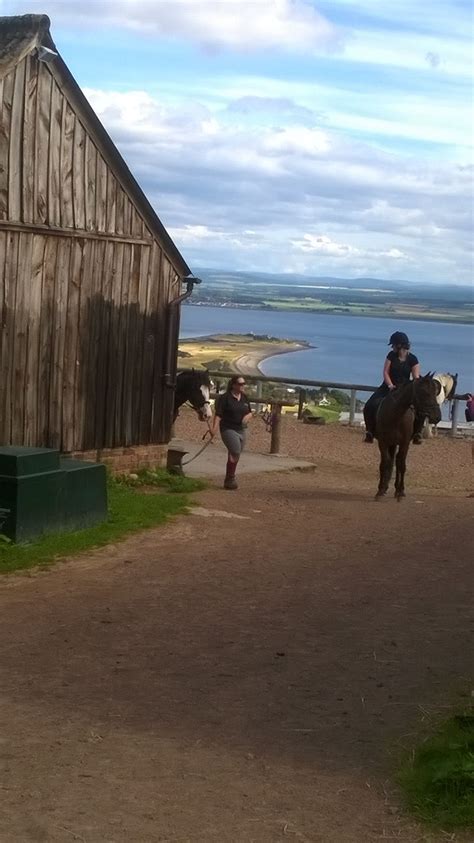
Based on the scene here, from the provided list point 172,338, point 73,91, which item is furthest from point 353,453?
point 73,91

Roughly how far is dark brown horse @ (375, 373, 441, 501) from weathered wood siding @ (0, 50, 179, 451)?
10.6 ft

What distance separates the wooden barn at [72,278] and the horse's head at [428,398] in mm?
3627

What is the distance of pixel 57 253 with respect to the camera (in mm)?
15164

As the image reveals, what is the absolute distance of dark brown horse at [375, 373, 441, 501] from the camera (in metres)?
16.3

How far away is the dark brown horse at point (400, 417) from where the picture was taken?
16328 mm

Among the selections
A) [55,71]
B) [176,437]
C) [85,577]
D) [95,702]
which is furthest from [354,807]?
[176,437]

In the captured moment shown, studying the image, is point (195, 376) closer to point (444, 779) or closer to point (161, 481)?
point (161, 481)

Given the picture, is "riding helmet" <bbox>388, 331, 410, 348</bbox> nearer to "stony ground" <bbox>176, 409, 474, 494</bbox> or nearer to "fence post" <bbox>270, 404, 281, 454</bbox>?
"stony ground" <bbox>176, 409, 474, 494</bbox>

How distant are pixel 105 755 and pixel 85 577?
15.3 feet

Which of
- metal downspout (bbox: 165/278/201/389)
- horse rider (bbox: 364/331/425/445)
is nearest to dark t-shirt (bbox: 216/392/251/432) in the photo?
metal downspout (bbox: 165/278/201/389)

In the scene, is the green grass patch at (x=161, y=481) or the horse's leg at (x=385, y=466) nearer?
the green grass patch at (x=161, y=481)

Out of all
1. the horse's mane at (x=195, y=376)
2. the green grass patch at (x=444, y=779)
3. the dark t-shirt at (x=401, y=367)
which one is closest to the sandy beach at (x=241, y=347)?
the horse's mane at (x=195, y=376)

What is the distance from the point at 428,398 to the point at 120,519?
4848 mm

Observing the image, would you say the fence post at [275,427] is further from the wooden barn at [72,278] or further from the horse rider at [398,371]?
the wooden barn at [72,278]
